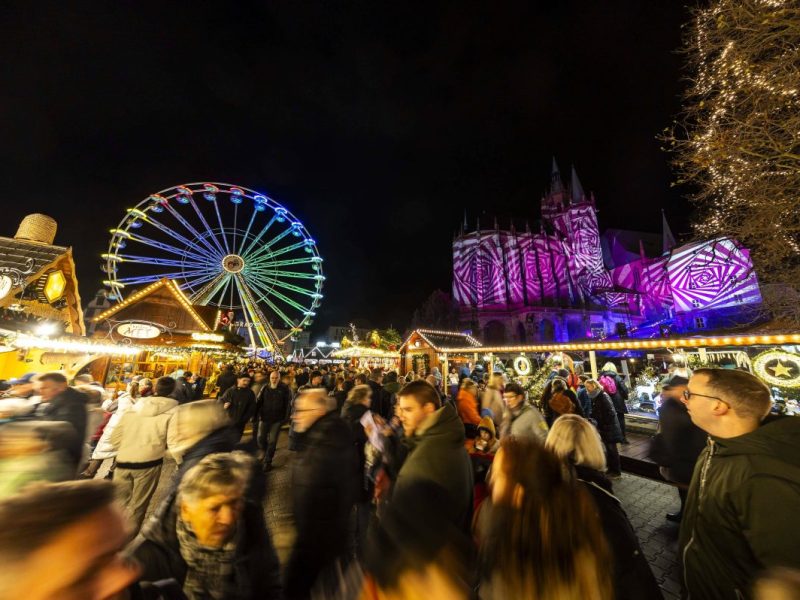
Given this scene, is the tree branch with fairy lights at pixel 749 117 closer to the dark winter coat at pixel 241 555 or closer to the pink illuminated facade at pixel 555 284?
the dark winter coat at pixel 241 555

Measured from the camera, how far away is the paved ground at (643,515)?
3195 mm

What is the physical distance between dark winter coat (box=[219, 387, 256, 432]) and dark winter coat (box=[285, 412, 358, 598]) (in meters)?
4.83

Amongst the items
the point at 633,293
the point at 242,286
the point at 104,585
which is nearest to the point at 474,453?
the point at 104,585

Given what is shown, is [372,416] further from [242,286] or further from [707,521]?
[242,286]

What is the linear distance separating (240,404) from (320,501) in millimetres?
5200

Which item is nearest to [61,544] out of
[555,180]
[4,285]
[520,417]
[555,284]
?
[520,417]

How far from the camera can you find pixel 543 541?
4.17ft

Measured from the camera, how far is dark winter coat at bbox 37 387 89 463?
12.4 feet

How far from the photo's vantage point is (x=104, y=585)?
1026 millimetres

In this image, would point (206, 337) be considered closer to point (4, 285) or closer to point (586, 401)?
point (4, 285)

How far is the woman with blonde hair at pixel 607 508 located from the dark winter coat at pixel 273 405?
20.3 feet

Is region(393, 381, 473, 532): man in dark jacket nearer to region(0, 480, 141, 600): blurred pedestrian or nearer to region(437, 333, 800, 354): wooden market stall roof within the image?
region(0, 480, 141, 600): blurred pedestrian

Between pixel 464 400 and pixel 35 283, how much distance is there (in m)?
15.0

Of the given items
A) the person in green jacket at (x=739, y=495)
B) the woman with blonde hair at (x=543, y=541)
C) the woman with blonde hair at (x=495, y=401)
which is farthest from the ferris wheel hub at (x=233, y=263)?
the person in green jacket at (x=739, y=495)
